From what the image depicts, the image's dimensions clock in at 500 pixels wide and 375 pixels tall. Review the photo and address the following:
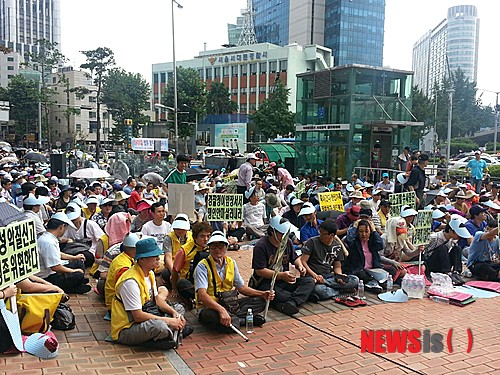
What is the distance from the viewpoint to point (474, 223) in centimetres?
907

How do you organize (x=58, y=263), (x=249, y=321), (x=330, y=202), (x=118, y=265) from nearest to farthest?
(x=118, y=265), (x=249, y=321), (x=58, y=263), (x=330, y=202)

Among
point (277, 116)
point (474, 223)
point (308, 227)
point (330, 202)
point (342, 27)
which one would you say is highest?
point (342, 27)

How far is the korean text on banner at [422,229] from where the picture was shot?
27.0 feet

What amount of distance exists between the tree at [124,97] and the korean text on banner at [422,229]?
144ft

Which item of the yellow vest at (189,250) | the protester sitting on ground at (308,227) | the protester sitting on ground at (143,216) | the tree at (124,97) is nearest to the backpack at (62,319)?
the yellow vest at (189,250)

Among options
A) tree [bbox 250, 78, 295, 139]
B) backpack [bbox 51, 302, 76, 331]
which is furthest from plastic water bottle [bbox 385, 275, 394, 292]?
tree [bbox 250, 78, 295, 139]

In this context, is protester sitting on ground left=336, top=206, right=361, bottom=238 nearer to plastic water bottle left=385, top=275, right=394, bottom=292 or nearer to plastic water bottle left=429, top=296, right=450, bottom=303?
plastic water bottle left=385, top=275, right=394, bottom=292

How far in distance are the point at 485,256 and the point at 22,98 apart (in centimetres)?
6373

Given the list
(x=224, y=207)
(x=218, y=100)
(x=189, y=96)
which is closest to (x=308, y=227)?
(x=224, y=207)

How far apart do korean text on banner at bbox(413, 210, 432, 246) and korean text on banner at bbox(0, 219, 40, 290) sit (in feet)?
19.4

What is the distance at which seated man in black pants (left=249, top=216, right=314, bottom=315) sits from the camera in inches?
249

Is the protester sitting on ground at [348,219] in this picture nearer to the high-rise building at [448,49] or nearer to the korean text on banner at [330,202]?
the korean text on banner at [330,202]

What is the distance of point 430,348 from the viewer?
5.38 m

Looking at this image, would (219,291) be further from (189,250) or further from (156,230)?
(156,230)
